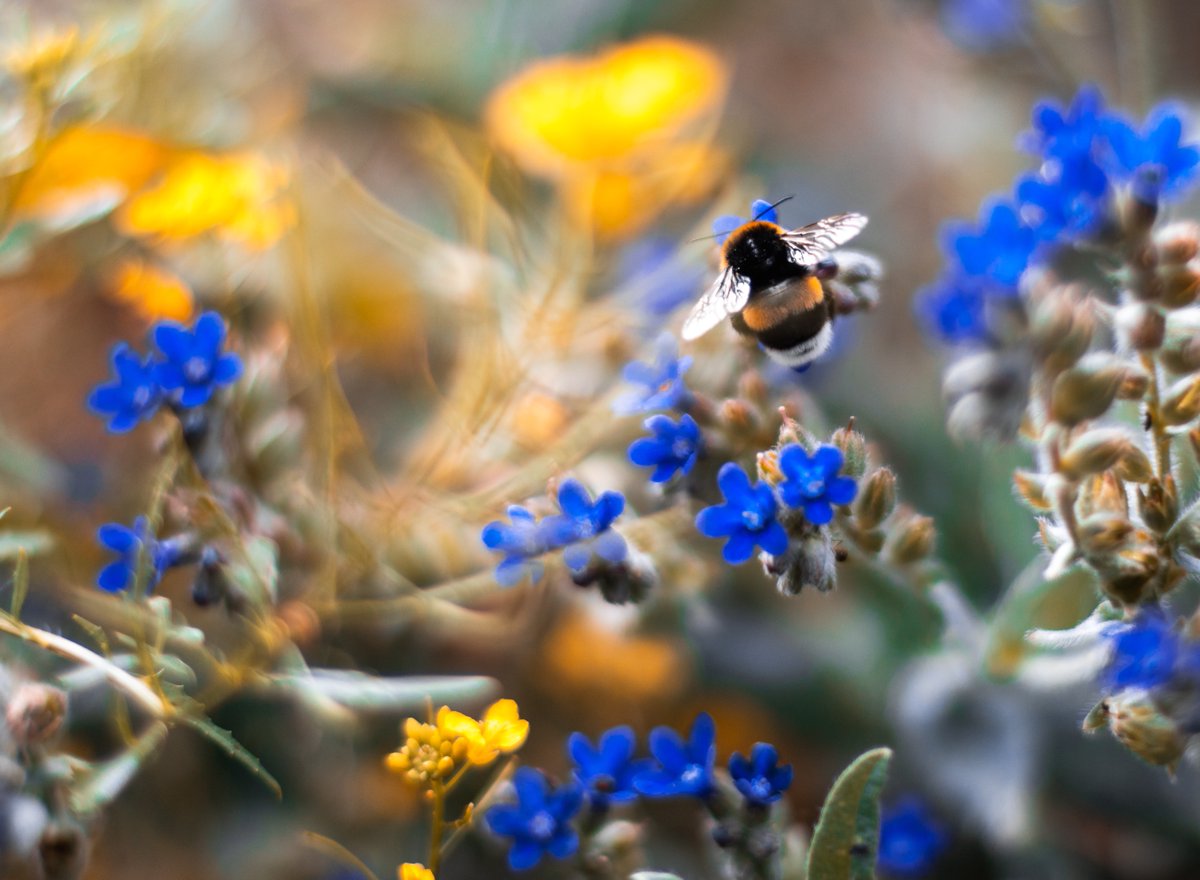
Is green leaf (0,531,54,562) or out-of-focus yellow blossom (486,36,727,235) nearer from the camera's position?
green leaf (0,531,54,562)

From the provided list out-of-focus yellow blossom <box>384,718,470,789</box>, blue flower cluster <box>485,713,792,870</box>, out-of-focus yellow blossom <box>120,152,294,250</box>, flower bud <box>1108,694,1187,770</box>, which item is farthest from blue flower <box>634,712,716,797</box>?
out-of-focus yellow blossom <box>120,152,294,250</box>

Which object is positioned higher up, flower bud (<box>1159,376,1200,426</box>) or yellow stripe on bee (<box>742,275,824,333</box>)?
flower bud (<box>1159,376,1200,426</box>)

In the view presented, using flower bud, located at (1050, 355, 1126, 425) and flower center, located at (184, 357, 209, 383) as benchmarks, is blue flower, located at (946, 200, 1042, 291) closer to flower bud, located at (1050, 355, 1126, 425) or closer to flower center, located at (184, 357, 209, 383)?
flower bud, located at (1050, 355, 1126, 425)

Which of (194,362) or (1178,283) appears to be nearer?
(1178,283)

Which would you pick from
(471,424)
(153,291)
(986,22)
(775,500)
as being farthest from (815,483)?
(986,22)

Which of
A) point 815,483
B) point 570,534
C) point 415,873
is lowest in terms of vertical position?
point 415,873

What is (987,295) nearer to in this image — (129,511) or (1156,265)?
(1156,265)

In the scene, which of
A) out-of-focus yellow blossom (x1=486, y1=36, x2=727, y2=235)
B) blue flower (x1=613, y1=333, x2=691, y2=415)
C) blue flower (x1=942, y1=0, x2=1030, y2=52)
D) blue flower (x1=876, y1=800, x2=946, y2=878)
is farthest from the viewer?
blue flower (x1=942, y1=0, x2=1030, y2=52)

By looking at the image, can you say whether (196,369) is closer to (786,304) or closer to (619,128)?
(786,304)
